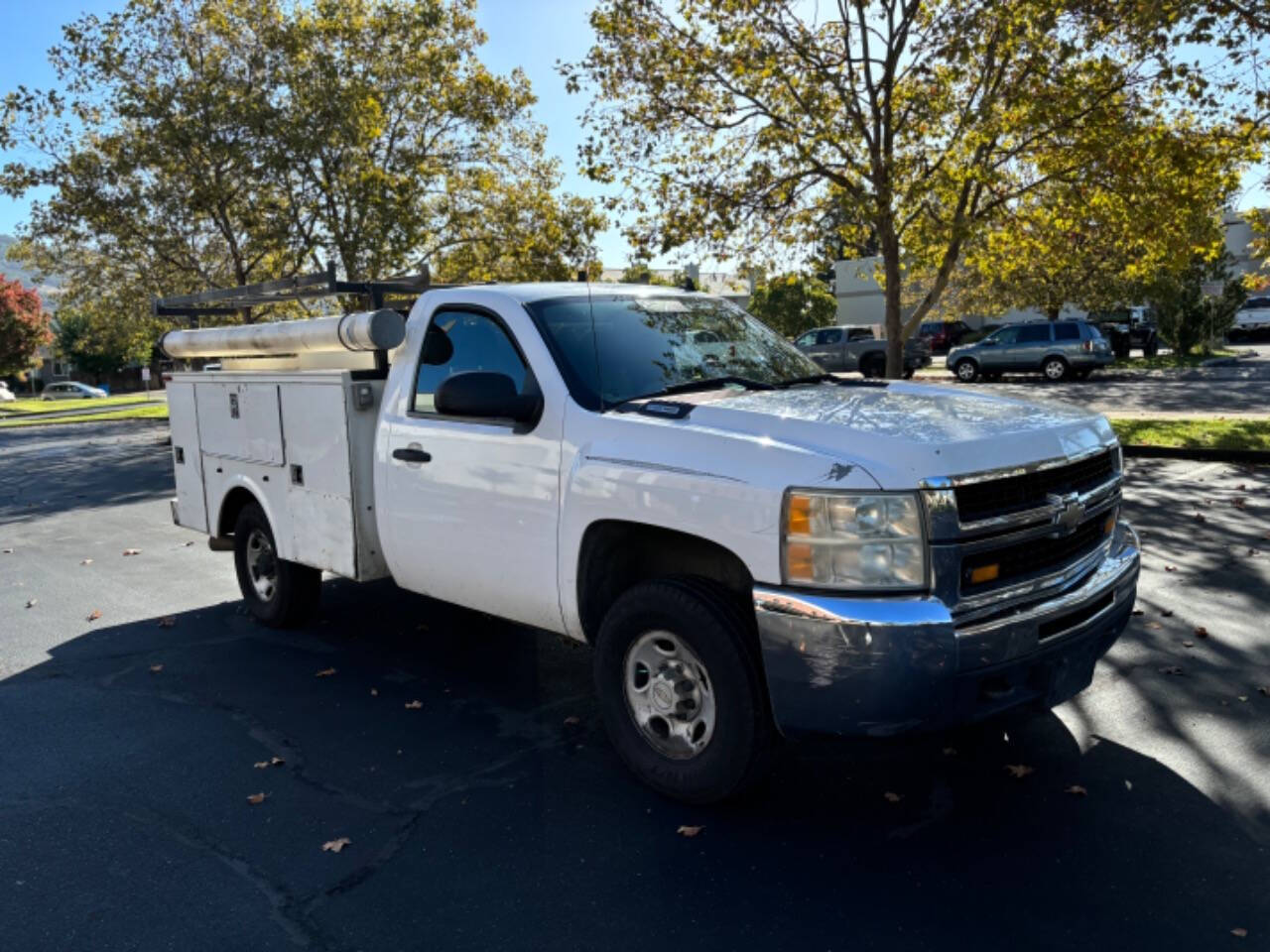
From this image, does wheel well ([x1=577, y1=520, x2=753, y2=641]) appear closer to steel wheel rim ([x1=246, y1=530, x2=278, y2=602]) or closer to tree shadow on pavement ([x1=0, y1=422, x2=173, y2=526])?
steel wheel rim ([x1=246, y1=530, x2=278, y2=602])

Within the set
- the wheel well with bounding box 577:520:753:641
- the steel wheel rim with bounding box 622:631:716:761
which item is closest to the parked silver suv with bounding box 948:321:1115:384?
the wheel well with bounding box 577:520:753:641

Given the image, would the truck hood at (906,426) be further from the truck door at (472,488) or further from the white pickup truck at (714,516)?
the truck door at (472,488)

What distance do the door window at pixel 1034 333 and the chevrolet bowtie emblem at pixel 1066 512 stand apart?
26.7 m

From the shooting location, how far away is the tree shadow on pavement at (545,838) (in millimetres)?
3025

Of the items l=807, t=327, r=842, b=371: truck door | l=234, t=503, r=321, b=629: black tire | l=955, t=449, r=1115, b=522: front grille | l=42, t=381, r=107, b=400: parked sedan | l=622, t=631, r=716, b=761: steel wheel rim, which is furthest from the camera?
l=42, t=381, r=107, b=400: parked sedan

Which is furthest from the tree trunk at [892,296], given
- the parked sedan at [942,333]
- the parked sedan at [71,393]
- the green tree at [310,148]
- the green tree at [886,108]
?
the parked sedan at [71,393]

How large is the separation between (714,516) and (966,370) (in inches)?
1126

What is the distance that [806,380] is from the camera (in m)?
4.76

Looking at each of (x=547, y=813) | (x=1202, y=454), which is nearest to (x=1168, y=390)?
(x=1202, y=454)

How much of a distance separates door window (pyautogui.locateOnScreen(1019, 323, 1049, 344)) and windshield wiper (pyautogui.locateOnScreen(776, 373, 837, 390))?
25.7 m

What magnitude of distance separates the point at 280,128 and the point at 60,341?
6255 centimetres

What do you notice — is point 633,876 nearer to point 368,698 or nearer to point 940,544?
point 940,544

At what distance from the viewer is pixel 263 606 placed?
20.9ft

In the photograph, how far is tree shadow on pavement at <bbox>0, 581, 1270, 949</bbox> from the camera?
119 inches
